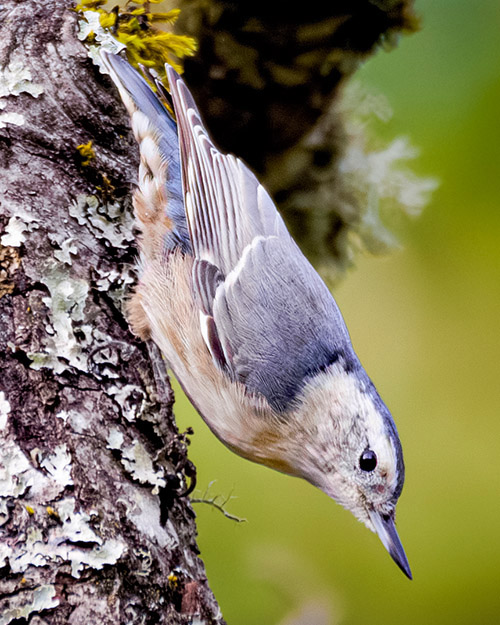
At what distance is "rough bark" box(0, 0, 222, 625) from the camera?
0.87 m

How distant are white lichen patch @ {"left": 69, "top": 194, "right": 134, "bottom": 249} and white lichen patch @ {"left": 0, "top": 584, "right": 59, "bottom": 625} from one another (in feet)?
1.94

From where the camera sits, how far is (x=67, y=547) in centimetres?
87

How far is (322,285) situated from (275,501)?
62 centimetres

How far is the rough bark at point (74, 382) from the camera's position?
34.3 inches

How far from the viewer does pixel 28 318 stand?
1012mm

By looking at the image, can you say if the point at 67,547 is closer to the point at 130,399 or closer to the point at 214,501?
the point at 130,399

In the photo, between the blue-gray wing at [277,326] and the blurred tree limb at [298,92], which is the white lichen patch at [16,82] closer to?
the blurred tree limb at [298,92]

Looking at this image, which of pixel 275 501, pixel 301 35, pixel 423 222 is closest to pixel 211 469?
pixel 275 501

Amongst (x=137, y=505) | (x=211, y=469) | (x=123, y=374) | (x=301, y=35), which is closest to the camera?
(x=137, y=505)

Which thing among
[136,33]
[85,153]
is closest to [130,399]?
[85,153]

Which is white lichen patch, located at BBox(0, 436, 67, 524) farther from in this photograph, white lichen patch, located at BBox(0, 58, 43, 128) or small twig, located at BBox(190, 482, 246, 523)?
white lichen patch, located at BBox(0, 58, 43, 128)

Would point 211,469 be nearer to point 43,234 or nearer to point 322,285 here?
point 322,285

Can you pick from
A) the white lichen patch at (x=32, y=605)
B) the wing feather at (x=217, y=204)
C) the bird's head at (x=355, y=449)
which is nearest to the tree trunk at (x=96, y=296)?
the white lichen patch at (x=32, y=605)

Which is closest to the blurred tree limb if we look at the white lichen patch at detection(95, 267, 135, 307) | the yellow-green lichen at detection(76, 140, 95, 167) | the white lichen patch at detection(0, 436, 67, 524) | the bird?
the bird
